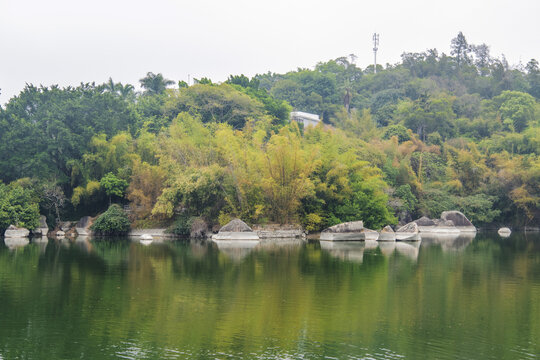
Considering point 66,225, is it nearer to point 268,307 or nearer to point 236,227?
point 236,227

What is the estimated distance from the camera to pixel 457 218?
45844 mm

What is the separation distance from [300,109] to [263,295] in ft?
199

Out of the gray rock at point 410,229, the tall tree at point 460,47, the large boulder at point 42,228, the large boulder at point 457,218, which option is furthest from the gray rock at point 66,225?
the tall tree at point 460,47

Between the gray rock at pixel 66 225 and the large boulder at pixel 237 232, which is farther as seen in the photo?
the gray rock at pixel 66 225

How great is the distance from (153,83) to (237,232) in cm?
3350

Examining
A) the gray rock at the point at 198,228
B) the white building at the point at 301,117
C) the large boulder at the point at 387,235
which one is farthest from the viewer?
the white building at the point at 301,117

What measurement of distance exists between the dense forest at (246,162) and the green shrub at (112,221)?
1099 millimetres

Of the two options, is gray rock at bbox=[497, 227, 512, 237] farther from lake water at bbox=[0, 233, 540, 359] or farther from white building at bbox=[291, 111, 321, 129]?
white building at bbox=[291, 111, 321, 129]

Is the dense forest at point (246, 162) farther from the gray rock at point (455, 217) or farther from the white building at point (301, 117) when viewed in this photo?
the white building at point (301, 117)

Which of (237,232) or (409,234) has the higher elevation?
(409,234)

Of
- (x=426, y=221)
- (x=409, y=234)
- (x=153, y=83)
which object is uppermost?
(x=153, y=83)

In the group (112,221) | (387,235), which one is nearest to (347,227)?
(387,235)

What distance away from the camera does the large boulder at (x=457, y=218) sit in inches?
1801

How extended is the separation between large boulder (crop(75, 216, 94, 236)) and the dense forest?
124 cm
